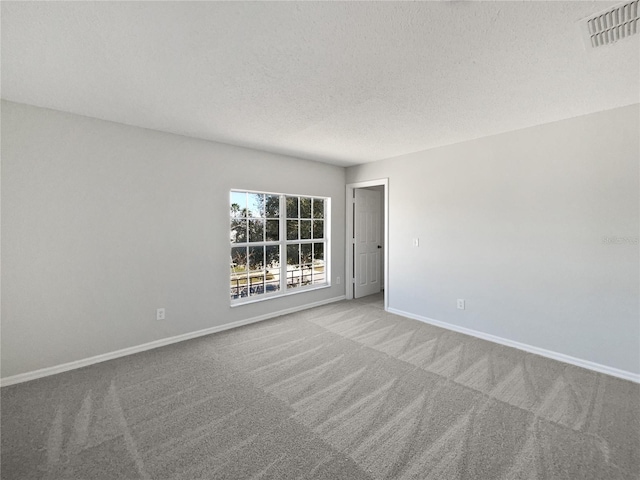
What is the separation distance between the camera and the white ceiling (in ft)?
4.77

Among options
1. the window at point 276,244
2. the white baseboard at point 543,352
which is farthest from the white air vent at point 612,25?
the window at point 276,244

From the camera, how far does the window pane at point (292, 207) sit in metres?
4.50

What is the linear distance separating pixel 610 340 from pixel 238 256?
164 inches

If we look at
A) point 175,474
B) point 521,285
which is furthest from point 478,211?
point 175,474

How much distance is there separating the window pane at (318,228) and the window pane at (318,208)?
0.35 ft

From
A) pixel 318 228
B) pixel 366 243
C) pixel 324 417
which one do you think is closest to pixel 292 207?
pixel 318 228

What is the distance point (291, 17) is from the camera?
1.47 metres

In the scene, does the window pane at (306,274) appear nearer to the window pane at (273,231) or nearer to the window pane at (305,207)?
the window pane at (273,231)

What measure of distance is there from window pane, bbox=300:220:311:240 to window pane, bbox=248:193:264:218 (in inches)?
30.4

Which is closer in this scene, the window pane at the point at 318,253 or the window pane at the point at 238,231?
the window pane at the point at 238,231

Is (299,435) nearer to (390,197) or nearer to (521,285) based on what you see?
(521,285)

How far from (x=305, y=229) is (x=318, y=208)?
1.57ft

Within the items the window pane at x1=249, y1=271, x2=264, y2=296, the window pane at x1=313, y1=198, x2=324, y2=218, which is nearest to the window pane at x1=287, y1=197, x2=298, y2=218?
the window pane at x1=313, y1=198, x2=324, y2=218

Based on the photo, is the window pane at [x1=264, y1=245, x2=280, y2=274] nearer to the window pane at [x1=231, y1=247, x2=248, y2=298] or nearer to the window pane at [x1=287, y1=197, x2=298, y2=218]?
the window pane at [x1=231, y1=247, x2=248, y2=298]
